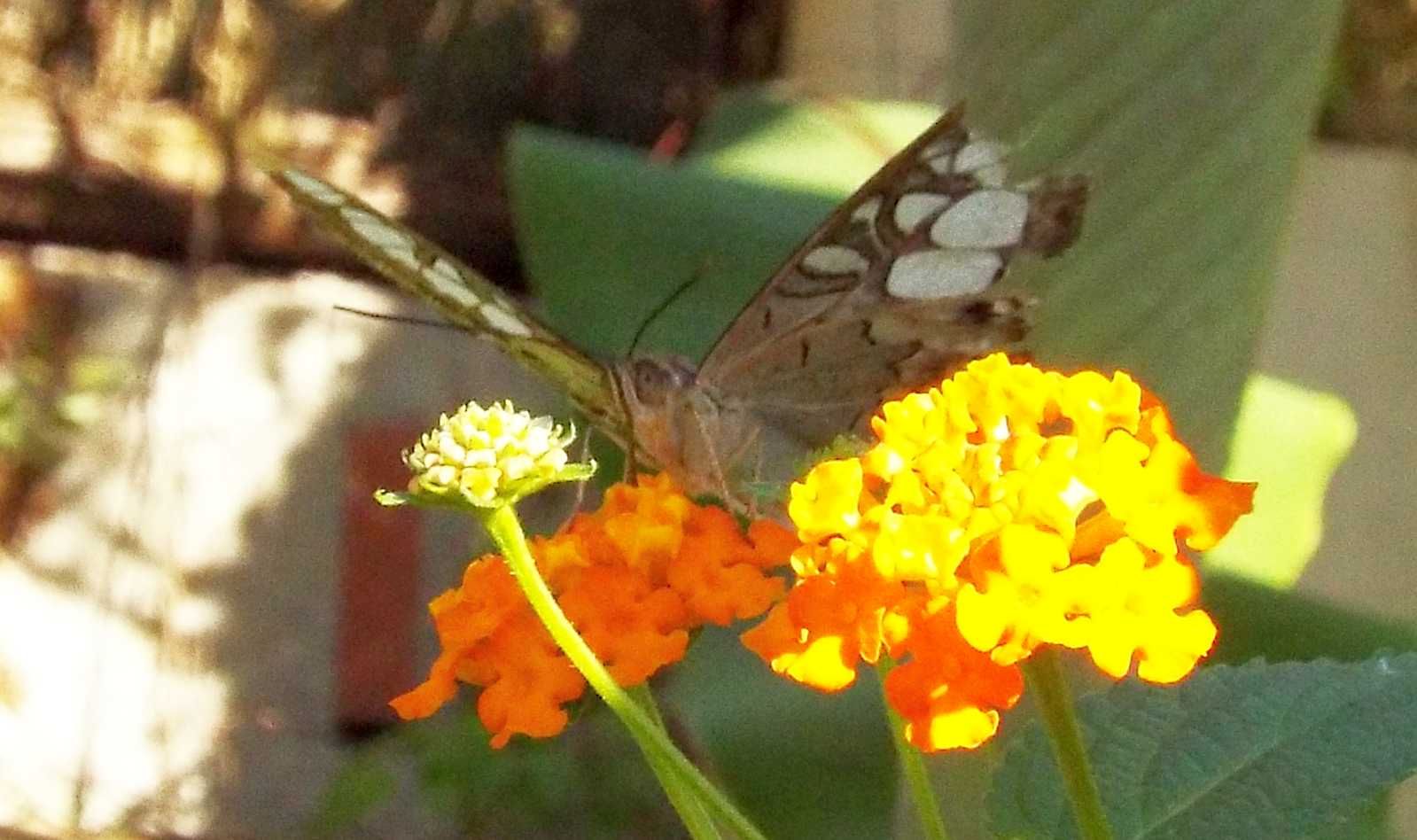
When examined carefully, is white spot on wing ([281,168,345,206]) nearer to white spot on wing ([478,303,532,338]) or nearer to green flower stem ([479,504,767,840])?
white spot on wing ([478,303,532,338])

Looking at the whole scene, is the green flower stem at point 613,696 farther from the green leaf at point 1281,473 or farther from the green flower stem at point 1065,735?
the green leaf at point 1281,473

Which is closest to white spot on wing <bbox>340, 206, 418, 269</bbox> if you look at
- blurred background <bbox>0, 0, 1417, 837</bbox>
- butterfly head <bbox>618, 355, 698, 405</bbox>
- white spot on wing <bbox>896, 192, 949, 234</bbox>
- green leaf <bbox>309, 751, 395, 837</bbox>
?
butterfly head <bbox>618, 355, 698, 405</bbox>

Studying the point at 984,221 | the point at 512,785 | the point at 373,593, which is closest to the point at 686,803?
the point at 984,221

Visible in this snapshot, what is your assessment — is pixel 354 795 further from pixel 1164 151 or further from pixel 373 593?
pixel 1164 151

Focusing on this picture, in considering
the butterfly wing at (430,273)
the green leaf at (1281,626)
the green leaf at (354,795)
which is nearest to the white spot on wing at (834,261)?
the butterfly wing at (430,273)

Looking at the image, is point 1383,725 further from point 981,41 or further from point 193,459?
point 193,459

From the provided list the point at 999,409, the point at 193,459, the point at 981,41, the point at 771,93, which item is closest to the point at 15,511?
the point at 193,459
